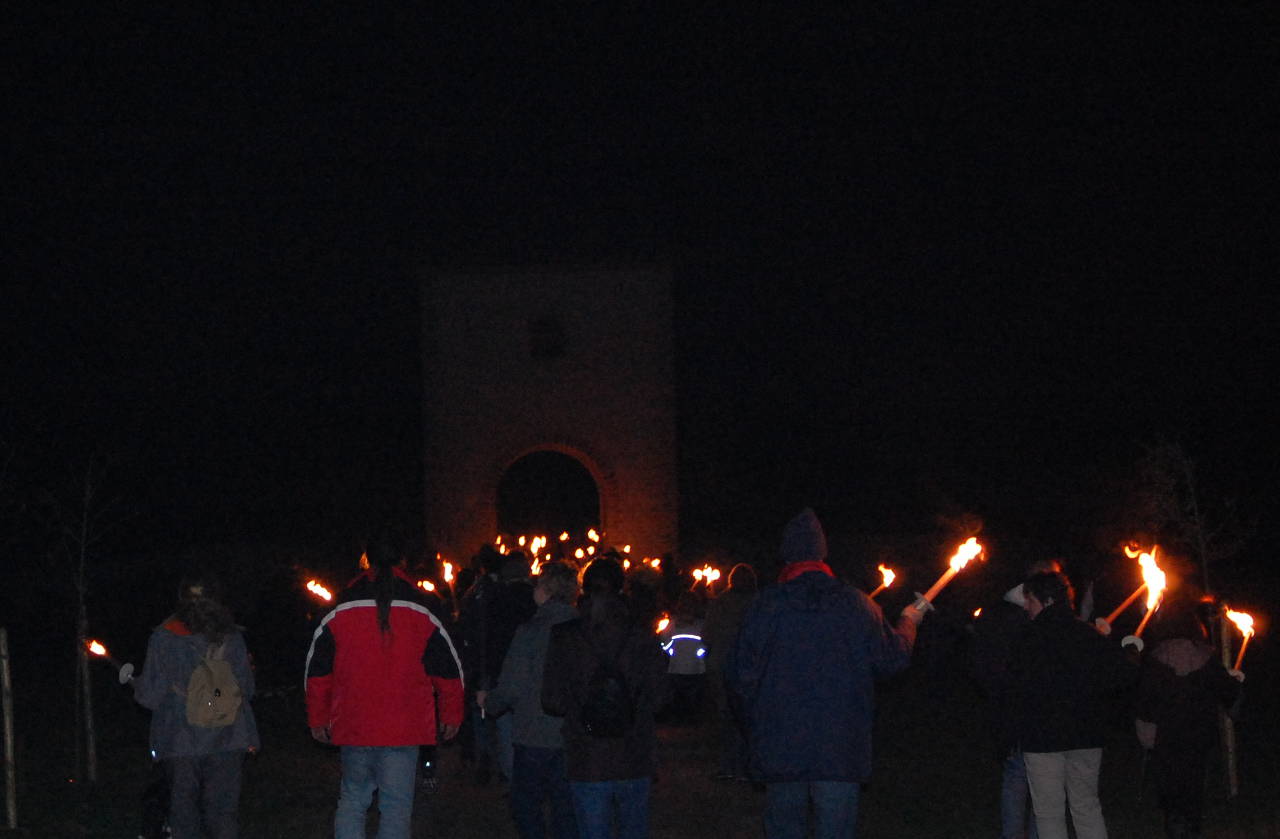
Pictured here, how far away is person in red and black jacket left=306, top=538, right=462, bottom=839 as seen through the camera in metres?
6.63

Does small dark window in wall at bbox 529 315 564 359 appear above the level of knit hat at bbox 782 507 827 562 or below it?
above

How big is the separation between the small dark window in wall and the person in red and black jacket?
70.5ft

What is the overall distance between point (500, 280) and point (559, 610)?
2125 centimetres

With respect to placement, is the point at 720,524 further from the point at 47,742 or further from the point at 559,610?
the point at 559,610

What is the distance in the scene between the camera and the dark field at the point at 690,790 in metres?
9.73

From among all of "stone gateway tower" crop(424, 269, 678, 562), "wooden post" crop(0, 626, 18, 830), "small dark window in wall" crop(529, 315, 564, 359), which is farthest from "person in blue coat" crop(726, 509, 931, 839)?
"small dark window in wall" crop(529, 315, 564, 359)

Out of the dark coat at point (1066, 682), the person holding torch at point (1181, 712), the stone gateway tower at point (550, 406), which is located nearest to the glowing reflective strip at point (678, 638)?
the person holding torch at point (1181, 712)

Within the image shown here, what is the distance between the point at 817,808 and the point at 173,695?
10.8ft

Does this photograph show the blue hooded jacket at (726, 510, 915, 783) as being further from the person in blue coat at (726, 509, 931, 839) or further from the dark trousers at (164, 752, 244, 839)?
the dark trousers at (164, 752, 244, 839)

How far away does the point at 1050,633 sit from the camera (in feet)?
22.9

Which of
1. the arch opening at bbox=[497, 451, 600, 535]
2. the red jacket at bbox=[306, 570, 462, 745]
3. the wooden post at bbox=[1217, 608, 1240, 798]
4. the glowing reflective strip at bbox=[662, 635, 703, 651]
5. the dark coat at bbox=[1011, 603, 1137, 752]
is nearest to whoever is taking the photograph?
the red jacket at bbox=[306, 570, 462, 745]

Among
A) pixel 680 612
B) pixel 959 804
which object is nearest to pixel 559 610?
pixel 959 804

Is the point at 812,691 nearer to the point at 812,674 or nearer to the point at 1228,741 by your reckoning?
the point at 812,674

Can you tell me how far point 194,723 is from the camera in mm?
7125
